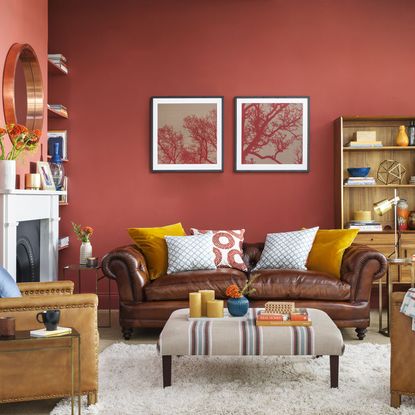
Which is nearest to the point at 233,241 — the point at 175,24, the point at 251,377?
the point at 251,377

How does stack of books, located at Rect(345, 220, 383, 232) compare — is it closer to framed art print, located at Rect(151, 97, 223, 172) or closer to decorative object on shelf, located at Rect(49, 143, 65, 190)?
framed art print, located at Rect(151, 97, 223, 172)

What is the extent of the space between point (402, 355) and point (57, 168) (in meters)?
3.88

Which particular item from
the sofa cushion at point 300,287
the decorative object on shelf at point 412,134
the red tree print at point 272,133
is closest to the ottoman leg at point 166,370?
the sofa cushion at point 300,287

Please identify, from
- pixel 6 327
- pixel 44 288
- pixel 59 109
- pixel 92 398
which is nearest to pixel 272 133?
pixel 59 109

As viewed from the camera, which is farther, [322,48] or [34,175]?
[322,48]

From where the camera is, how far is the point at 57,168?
243 inches

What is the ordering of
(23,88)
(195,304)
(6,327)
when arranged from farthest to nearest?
(23,88)
(195,304)
(6,327)

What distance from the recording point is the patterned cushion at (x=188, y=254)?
18.1 feet

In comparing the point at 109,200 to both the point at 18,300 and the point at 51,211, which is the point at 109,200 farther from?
the point at 18,300

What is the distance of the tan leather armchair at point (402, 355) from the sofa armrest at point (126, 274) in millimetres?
2365

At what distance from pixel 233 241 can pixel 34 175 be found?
1829mm

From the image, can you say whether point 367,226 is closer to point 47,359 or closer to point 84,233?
point 84,233

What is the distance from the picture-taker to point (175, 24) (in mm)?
6691

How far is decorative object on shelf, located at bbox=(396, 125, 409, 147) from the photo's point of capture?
6352mm
